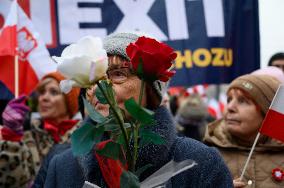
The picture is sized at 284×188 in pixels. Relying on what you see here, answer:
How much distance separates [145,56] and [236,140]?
5.91 ft

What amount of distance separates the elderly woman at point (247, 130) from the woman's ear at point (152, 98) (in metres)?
1.11

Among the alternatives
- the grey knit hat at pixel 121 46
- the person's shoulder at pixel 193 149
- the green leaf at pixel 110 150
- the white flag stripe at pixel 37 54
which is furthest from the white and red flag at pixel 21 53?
the green leaf at pixel 110 150

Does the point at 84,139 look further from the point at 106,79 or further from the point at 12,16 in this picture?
the point at 12,16

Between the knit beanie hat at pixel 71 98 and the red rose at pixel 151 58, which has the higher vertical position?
the red rose at pixel 151 58

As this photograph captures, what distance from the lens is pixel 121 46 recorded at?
2.10 metres

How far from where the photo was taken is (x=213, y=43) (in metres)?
4.40

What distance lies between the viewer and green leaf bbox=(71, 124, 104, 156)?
1622 millimetres

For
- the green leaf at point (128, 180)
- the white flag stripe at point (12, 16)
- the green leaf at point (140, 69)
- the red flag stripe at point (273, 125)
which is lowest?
the red flag stripe at point (273, 125)

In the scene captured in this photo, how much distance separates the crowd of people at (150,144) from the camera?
207 cm

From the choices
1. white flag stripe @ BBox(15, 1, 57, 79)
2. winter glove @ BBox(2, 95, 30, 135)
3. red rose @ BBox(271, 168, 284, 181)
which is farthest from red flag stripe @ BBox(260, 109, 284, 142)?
white flag stripe @ BBox(15, 1, 57, 79)

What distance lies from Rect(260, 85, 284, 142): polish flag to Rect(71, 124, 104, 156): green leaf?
1.55 meters

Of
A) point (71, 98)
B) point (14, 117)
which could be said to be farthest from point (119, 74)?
point (71, 98)

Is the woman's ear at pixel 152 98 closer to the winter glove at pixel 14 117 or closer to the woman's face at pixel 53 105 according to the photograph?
the winter glove at pixel 14 117

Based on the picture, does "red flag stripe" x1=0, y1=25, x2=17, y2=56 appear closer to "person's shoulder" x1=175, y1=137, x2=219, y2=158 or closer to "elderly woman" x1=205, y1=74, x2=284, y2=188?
"elderly woman" x1=205, y1=74, x2=284, y2=188
